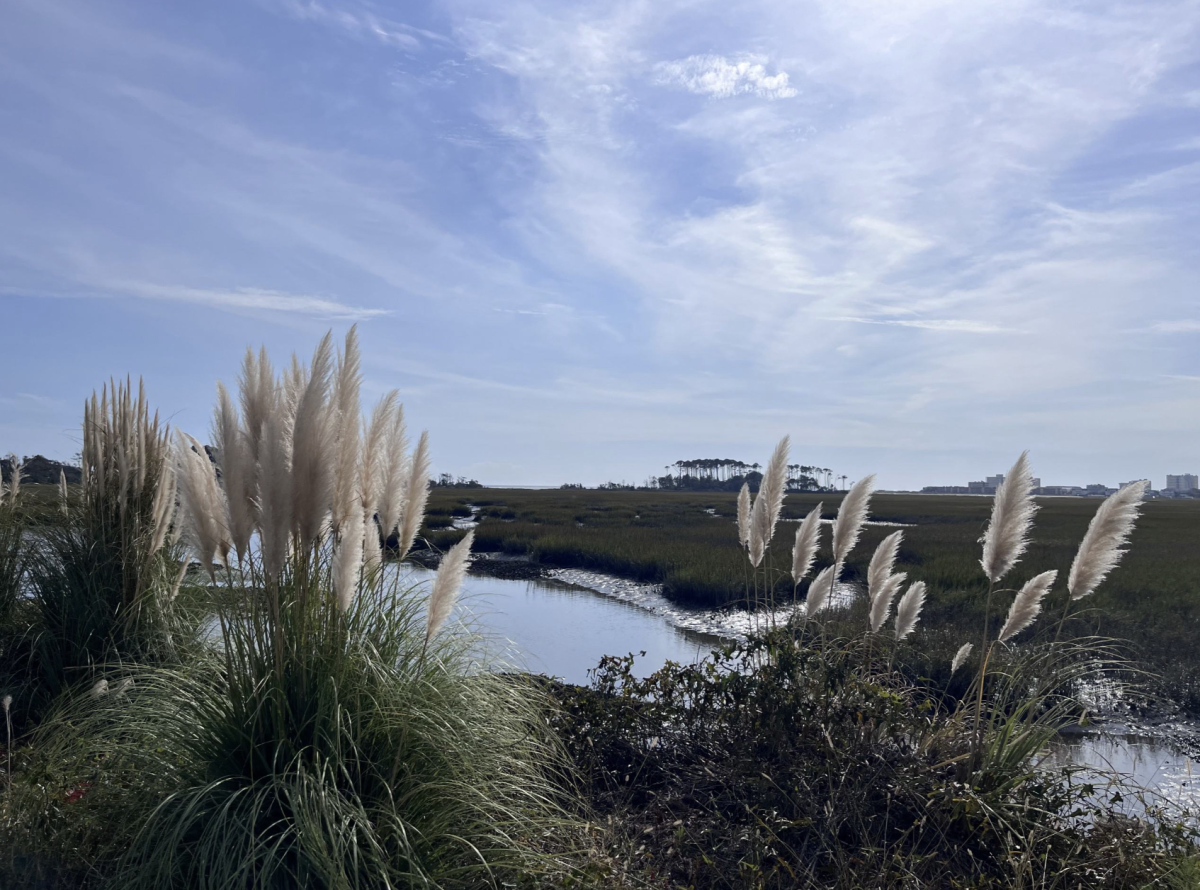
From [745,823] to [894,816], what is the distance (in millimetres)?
703

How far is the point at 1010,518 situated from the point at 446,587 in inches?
107

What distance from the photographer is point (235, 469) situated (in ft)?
8.95

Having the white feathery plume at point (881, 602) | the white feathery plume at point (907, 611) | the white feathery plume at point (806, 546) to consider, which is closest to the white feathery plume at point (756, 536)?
the white feathery plume at point (806, 546)

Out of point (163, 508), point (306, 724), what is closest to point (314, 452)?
point (306, 724)

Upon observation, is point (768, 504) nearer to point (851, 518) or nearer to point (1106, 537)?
point (851, 518)

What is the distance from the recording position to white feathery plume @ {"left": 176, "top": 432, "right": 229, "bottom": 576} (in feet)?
9.68

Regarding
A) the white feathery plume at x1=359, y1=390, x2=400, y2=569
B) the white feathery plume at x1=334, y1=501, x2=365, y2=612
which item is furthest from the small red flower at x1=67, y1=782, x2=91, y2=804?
the white feathery plume at x1=359, y1=390, x2=400, y2=569

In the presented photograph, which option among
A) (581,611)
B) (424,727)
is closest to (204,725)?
(424,727)

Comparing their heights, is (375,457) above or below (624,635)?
above

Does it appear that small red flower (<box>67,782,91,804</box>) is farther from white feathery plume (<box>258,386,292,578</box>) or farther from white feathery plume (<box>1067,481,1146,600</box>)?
white feathery plume (<box>1067,481,1146,600</box>)

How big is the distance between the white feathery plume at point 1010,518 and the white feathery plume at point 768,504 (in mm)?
1166

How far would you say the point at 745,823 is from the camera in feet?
10.9

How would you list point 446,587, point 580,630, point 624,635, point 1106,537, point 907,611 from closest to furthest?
point 446,587 → point 1106,537 → point 907,611 → point 624,635 → point 580,630

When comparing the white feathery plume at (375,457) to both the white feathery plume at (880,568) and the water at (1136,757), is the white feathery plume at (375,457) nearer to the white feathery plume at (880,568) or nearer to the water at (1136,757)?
the white feathery plume at (880,568)
